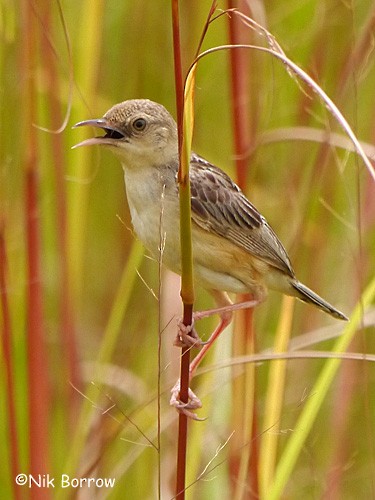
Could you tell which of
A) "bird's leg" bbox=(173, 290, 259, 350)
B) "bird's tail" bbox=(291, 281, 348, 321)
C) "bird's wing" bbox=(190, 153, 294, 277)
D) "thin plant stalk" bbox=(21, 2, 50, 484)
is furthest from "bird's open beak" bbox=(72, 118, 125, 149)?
"bird's tail" bbox=(291, 281, 348, 321)

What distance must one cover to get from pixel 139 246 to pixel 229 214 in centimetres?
30

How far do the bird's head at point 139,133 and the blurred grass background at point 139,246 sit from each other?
0.43 ft

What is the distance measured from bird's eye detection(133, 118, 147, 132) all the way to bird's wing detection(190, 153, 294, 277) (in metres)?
0.24

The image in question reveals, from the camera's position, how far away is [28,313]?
8.48 feet

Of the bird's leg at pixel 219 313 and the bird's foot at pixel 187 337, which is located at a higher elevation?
the bird's foot at pixel 187 337

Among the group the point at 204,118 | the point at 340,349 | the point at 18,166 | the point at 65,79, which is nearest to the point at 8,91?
the point at 18,166

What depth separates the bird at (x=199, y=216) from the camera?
2721mm

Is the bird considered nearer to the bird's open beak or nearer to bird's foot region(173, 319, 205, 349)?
the bird's open beak

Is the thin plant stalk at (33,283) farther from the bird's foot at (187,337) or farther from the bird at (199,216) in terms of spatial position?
the bird's foot at (187,337)

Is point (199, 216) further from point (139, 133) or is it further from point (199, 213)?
point (139, 133)

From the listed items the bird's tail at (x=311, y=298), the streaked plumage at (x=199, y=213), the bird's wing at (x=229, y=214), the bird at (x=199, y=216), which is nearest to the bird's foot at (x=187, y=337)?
the bird at (x=199, y=216)

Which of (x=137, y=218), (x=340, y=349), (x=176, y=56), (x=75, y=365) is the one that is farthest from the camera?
(x=75, y=365)

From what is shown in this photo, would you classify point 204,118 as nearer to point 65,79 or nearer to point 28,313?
point 65,79

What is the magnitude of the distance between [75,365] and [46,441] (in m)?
0.44
